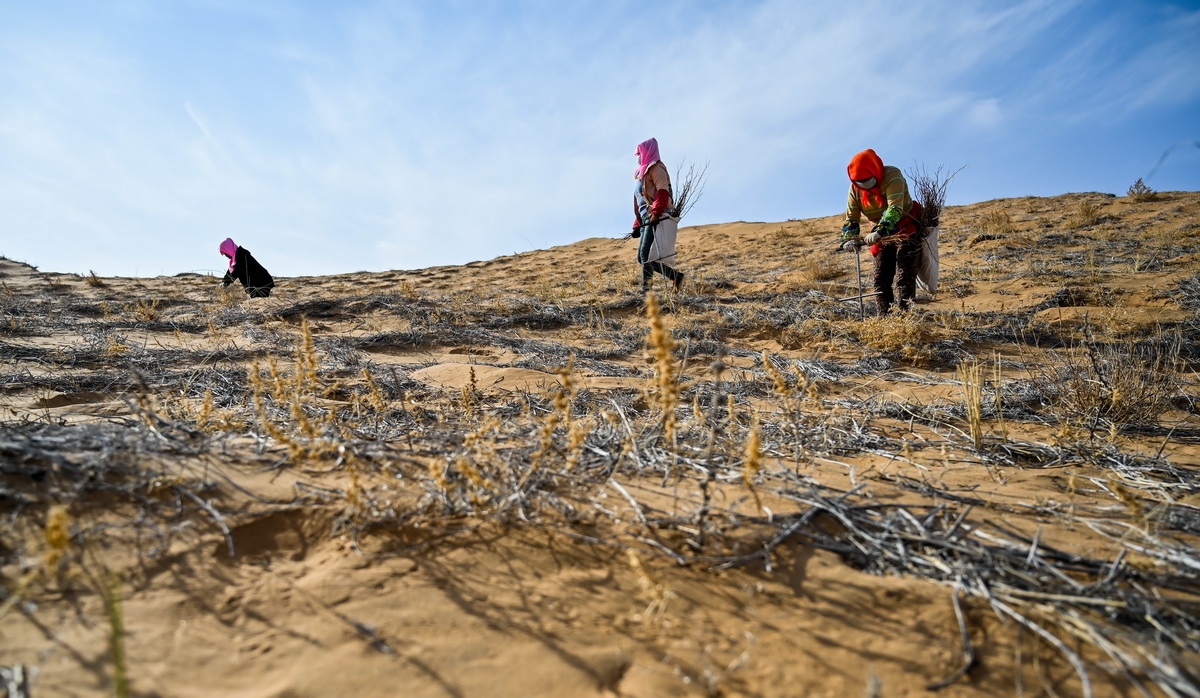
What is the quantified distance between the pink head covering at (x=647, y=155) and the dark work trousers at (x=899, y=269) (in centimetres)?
260

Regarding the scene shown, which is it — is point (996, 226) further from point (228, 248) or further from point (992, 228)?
point (228, 248)

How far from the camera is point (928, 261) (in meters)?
5.46

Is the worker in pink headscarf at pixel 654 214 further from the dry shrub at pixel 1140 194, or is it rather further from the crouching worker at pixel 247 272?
the dry shrub at pixel 1140 194

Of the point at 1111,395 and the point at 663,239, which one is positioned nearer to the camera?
the point at 1111,395

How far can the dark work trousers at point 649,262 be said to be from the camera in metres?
A: 6.36

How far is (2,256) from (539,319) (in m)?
13.0

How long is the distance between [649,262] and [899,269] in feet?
8.24

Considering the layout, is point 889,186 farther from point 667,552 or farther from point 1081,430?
point 667,552

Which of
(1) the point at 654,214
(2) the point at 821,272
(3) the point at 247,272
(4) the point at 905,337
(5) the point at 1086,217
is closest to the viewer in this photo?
(4) the point at 905,337

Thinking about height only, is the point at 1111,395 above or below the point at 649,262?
below

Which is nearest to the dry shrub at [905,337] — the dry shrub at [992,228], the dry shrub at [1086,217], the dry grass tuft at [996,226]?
the dry shrub at [992,228]

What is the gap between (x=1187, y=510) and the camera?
1737 mm

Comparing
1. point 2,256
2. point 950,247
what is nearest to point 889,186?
point 950,247

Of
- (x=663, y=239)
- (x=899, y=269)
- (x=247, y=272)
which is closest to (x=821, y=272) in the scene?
(x=899, y=269)
